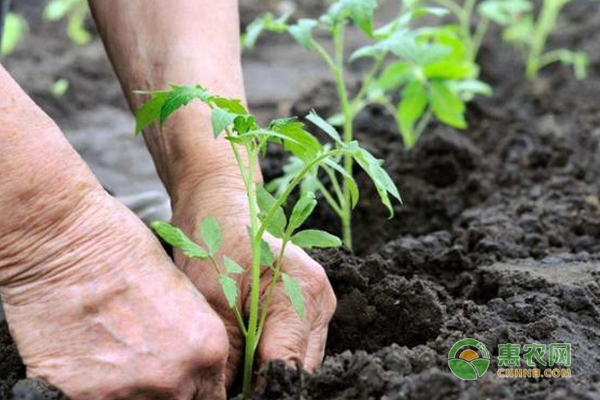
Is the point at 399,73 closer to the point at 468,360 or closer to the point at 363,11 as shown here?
the point at 363,11

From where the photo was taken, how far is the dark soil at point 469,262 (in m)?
1.53

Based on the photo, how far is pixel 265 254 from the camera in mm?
1586

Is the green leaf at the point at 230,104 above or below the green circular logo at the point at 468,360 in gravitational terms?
above

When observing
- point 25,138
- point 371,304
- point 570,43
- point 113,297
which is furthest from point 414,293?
point 570,43

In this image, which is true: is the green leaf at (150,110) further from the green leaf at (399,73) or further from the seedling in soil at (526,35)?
the seedling in soil at (526,35)

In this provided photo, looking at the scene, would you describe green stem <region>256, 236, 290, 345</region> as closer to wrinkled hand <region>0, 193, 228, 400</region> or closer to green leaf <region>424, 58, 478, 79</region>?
wrinkled hand <region>0, 193, 228, 400</region>

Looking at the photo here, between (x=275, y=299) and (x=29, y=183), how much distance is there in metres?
0.49

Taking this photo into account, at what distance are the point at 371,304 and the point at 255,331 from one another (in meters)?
0.30

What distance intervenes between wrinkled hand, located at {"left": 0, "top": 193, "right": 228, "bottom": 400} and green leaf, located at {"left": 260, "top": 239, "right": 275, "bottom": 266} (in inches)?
5.2

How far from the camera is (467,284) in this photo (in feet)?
6.93

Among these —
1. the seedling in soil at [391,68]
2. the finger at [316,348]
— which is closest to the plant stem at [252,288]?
the finger at [316,348]

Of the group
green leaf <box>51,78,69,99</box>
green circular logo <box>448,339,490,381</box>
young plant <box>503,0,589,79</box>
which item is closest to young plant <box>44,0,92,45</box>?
green leaf <box>51,78,69,99</box>

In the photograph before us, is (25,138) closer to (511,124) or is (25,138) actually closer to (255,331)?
(255,331)

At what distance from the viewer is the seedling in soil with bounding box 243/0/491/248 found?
7.66ft
